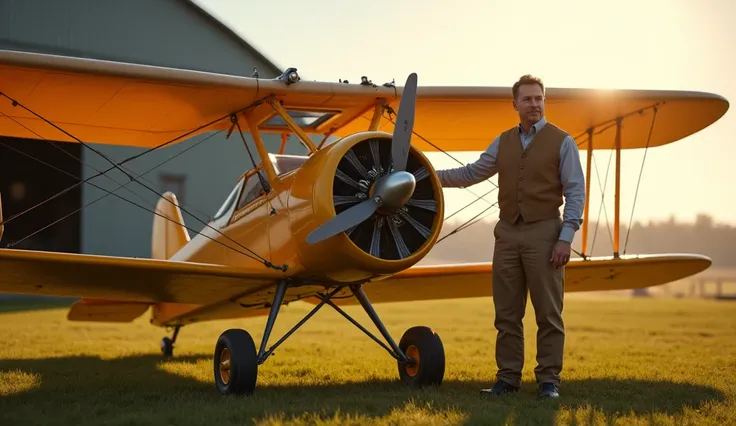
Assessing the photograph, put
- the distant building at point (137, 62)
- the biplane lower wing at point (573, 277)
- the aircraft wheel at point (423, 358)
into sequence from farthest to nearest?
the distant building at point (137, 62), the biplane lower wing at point (573, 277), the aircraft wheel at point (423, 358)

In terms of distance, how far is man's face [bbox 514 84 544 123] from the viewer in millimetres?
5449

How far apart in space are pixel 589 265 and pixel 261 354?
343 cm

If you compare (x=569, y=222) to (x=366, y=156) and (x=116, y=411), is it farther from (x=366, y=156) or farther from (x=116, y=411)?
A: (x=116, y=411)

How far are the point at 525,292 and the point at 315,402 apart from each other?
1605 mm

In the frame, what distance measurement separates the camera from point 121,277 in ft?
20.4

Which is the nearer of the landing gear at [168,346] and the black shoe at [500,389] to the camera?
the black shoe at [500,389]

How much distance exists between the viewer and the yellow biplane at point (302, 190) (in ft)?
18.3

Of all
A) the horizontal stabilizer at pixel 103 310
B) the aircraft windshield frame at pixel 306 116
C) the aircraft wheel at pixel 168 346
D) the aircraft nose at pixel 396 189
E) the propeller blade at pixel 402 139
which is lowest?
the aircraft wheel at pixel 168 346

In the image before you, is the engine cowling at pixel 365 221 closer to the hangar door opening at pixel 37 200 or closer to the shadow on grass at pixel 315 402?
the shadow on grass at pixel 315 402

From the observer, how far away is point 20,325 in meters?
13.1

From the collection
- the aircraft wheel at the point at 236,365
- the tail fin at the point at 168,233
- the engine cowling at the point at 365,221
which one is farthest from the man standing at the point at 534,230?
Answer: the tail fin at the point at 168,233

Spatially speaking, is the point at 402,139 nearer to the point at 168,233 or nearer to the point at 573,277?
the point at 573,277

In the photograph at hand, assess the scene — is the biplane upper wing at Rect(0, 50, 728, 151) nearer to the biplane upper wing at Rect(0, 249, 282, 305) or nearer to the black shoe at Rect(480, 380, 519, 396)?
the biplane upper wing at Rect(0, 249, 282, 305)

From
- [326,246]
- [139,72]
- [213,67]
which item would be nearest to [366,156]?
[326,246]
